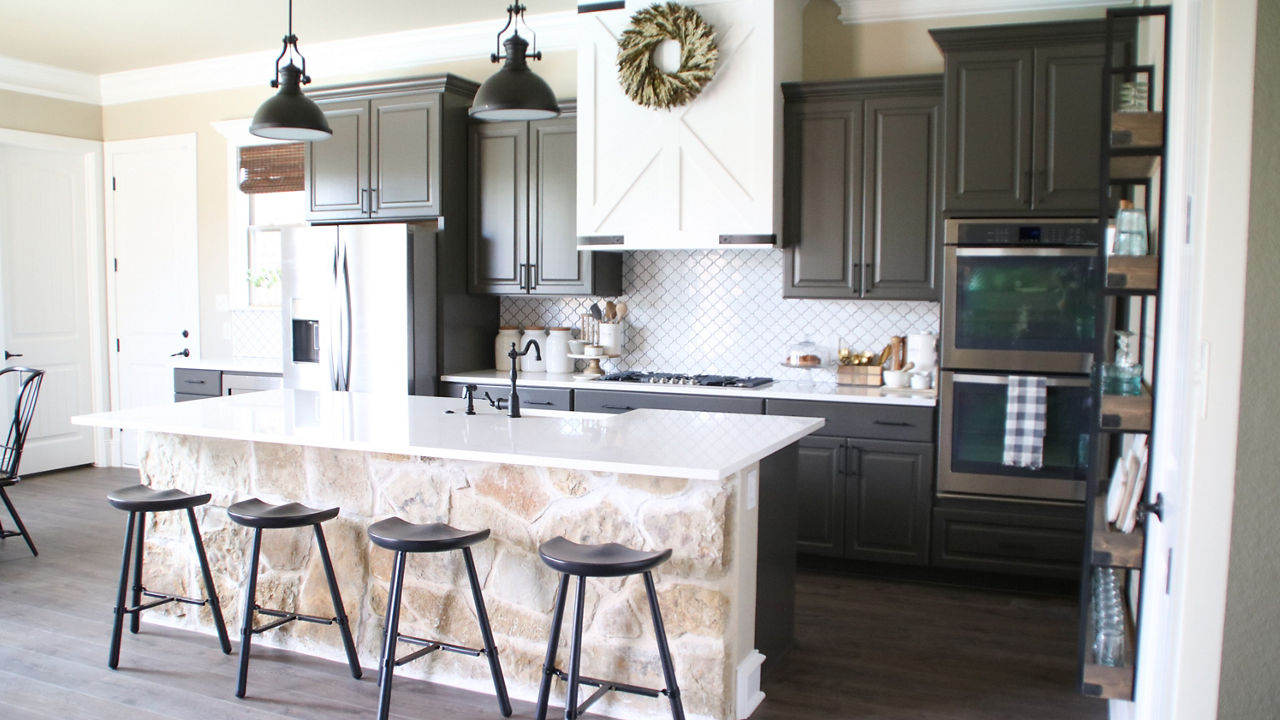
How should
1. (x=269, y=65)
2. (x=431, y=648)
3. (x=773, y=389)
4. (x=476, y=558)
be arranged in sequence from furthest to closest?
(x=269, y=65) < (x=773, y=389) < (x=476, y=558) < (x=431, y=648)

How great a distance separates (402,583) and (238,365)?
11.7 feet

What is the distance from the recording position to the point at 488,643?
293 cm

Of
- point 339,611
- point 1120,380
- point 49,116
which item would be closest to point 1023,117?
point 1120,380

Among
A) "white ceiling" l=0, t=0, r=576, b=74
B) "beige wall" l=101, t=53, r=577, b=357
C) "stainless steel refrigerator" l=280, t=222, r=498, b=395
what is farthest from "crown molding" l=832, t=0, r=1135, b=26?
"beige wall" l=101, t=53, r=577, b=357

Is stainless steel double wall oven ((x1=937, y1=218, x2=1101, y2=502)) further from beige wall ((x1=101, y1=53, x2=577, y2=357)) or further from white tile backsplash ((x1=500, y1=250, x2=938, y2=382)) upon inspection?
beige wall ((x1=101, y1=53, x2=577, y2=357))

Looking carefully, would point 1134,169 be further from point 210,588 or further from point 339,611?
point 210,588

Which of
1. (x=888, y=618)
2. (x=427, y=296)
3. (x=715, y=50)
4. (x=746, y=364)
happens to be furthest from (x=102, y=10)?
(x=888, y=618)

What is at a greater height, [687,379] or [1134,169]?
[1134,169]

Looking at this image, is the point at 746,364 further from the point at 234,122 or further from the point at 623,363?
the point at 234,122

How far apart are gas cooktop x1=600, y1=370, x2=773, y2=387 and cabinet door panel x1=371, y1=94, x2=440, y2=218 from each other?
56.0 inches

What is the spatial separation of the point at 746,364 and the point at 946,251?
51.7 inches

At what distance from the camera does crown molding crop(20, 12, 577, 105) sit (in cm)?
557

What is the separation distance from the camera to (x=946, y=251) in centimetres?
426

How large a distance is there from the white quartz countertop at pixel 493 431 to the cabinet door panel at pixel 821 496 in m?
1.04
